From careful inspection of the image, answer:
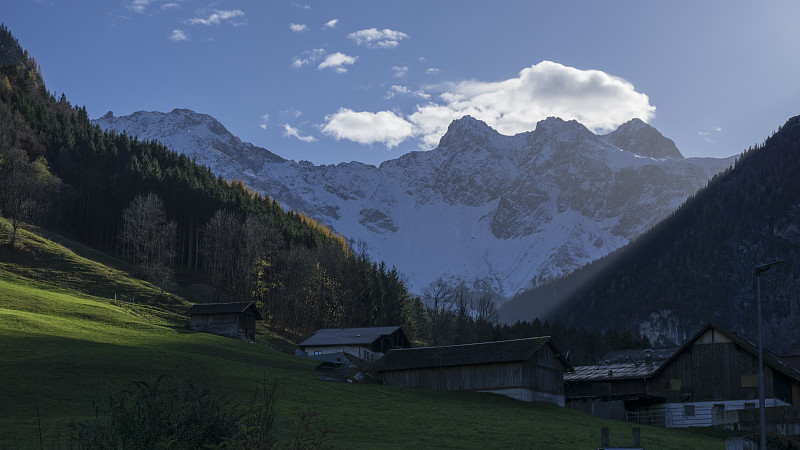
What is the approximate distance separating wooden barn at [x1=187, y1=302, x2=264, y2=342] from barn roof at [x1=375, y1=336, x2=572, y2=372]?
2887 cm

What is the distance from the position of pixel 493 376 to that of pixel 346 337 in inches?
1475

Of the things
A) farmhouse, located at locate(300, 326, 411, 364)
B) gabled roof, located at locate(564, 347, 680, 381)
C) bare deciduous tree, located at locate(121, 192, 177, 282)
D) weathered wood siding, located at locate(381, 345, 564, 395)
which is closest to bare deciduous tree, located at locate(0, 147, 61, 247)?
bare deciduous tree, located at locate(121, 192, 177, 282)

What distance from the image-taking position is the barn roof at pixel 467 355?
2975 inches

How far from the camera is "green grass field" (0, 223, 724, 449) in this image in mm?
43188

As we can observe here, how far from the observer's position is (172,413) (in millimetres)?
17516

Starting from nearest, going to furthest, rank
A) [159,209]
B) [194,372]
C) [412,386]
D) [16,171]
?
[194,372] < [412,386] < [16,171] < [159,209]

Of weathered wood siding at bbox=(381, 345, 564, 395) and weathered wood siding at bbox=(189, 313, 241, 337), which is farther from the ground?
weathered wood siding at bbox=(189, 313, 241, 337)

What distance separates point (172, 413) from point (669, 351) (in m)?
91.8

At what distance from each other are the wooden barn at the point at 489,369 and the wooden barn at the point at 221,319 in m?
29.4

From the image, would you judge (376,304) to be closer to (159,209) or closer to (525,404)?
(159,209)

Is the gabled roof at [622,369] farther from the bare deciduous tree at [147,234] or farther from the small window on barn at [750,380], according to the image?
the bare deciduous tree at [147,234]

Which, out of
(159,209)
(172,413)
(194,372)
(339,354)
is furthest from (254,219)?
(172,413)

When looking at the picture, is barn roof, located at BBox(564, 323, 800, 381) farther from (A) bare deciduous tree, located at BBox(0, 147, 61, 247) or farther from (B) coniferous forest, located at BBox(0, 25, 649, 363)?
(A) bare deciduous tree, located at BBox(0, 147, 61, 247)

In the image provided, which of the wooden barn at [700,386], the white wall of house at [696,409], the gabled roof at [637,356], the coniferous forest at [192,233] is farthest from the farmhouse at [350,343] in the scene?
the white wall of house at [696,409]
